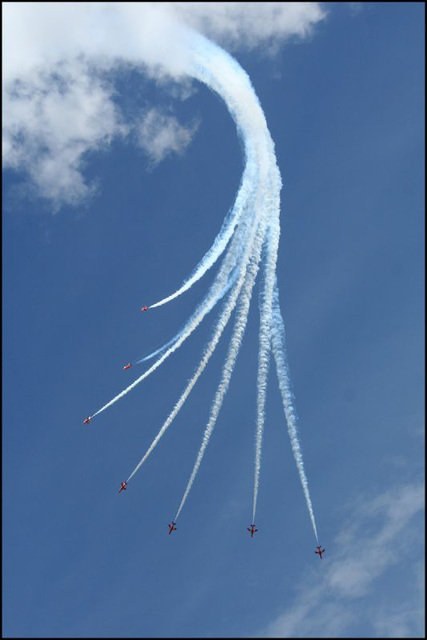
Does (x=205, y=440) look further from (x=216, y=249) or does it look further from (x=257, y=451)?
(x=216, y=249)

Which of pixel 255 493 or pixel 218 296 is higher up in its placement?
pixel 218 296

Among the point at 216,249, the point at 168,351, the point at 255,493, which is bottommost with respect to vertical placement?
the point at 255,493

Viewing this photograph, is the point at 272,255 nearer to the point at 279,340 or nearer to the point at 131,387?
the point at 279,340

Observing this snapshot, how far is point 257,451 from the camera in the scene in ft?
237

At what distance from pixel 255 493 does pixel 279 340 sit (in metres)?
15.8

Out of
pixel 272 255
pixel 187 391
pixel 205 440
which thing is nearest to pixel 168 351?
pixel 187 391

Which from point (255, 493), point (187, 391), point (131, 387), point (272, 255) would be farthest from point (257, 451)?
point (272, 255)

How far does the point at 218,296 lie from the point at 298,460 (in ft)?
61.5

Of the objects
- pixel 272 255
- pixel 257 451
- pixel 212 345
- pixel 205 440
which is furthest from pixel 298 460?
pixel 272 255

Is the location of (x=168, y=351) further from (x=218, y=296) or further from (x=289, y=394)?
(x=289, y=394)

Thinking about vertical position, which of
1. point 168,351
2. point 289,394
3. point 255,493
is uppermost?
point 168,351

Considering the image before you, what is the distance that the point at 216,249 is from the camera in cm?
7031

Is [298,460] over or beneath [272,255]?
beneath

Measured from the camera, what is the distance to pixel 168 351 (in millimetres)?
73438
